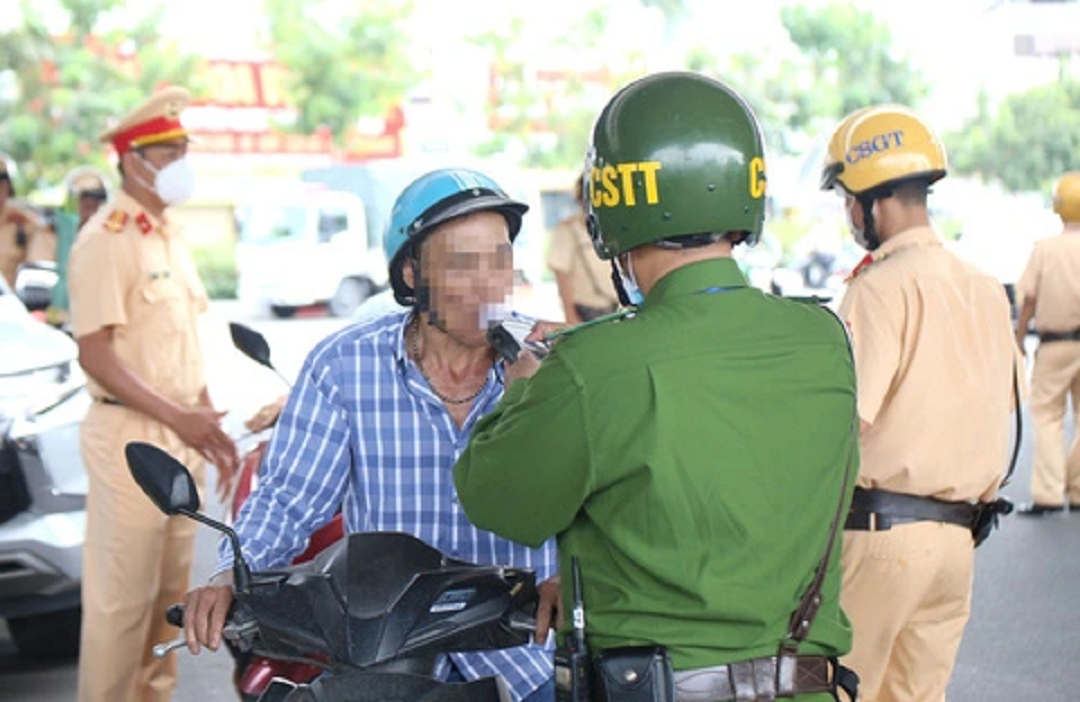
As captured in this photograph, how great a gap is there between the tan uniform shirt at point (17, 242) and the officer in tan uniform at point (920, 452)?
966 cm

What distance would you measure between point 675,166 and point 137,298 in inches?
135

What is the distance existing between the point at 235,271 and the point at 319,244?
8361 millimetres

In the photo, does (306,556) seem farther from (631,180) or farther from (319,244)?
(319,244)

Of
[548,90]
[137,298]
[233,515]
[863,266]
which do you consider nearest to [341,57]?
[548,90]

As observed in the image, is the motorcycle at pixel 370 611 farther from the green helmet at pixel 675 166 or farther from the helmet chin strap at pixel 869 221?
the helmet chin strap at pixel 869 221

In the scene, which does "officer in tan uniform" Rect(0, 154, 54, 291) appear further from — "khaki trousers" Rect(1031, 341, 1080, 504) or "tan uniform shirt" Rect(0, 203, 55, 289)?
"khaki trousers" Rect(1031, 341, 1080, 504)

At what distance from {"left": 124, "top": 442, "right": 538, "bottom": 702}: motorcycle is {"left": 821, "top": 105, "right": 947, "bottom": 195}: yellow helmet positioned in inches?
85.4

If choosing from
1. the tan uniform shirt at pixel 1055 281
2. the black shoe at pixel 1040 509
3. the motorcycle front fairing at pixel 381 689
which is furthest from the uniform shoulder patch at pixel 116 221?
the black shoe at pixel 1040 509

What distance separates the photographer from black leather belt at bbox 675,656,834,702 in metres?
2.47

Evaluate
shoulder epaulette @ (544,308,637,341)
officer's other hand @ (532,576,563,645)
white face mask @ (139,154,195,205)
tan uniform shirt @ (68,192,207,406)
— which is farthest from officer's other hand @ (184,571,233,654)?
white face mask @ (139,154,195,205)

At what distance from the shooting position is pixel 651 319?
2475 millimetres

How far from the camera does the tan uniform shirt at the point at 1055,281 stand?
10.4m

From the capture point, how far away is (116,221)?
565cm

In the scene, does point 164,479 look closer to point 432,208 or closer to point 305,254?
point 432,208
